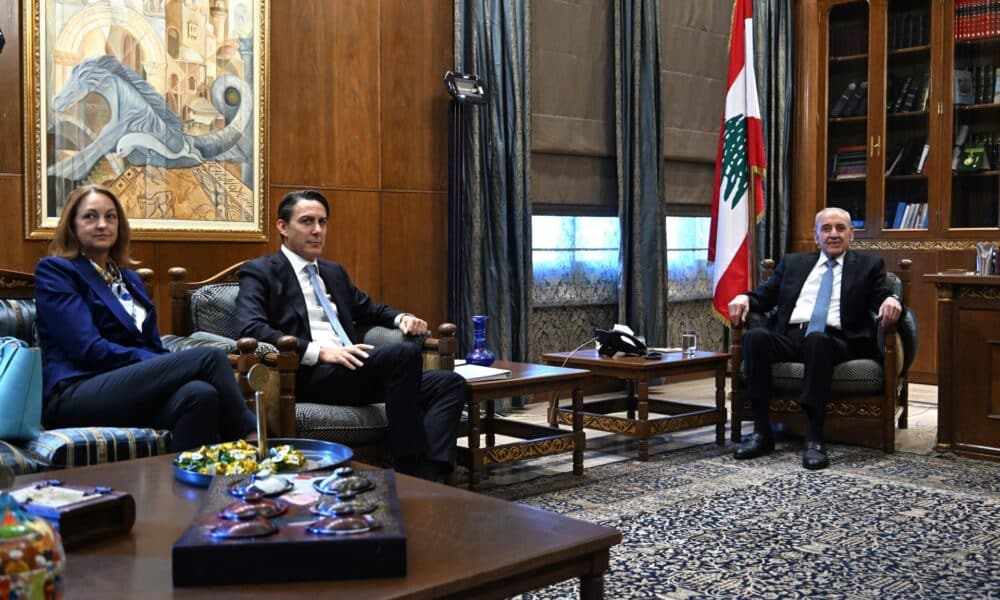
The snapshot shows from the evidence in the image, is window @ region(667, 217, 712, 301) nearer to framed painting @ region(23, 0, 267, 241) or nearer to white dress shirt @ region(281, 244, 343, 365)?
framed painting @ region(23, 0, 267, 241)

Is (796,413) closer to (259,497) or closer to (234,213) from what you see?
(234,213)

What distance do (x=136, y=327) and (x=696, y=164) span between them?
4.29m

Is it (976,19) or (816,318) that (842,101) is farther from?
(816,318)

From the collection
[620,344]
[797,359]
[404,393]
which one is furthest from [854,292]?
[404,393]

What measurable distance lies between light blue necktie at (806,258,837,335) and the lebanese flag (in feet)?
3.65

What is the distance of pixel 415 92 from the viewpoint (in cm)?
521

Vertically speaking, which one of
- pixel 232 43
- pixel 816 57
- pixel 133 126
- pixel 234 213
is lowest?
pixel 234 213

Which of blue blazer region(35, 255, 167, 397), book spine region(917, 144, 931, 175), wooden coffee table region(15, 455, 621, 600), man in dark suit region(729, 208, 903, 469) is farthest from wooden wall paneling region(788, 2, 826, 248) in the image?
wooden coffee table region(15, 455, 621, 600)

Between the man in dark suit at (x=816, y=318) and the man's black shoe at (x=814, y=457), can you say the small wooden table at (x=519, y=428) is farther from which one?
the man's black shoe at (x=814, y=457)

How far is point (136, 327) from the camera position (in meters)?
3.36

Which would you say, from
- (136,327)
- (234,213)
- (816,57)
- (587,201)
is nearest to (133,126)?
(234,213)

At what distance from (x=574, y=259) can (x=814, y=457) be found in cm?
230

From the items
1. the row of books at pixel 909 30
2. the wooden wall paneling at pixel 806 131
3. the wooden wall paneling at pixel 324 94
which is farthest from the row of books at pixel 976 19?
the wooden wall paneling at pixel 324 94

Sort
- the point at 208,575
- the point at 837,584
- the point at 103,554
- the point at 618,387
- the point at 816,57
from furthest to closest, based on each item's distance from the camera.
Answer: the point at 816,57, the point at 618,387, the point at 837,584, the point at 103,554, the point at 208,575
